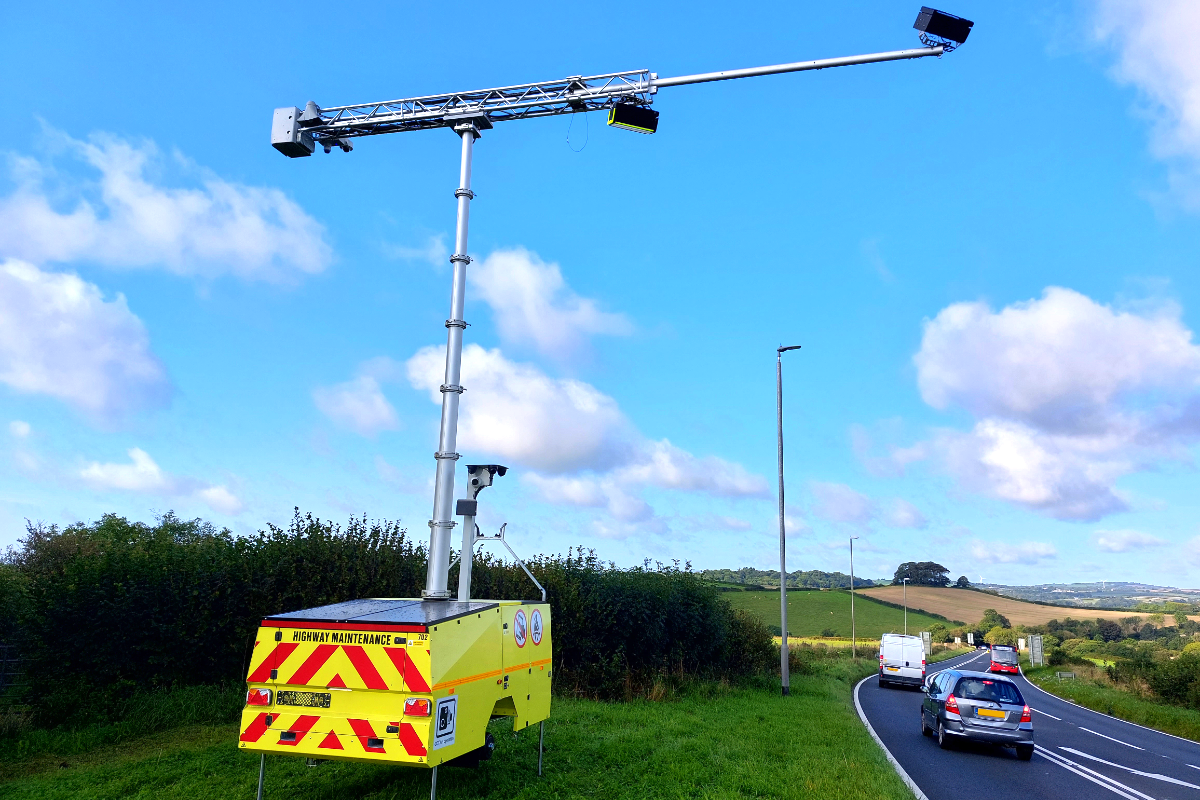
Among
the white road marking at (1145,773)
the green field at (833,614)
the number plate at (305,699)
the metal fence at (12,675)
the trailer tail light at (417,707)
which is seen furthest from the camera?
the green field at (833,614)

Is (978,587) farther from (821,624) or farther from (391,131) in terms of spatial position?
(391,131)

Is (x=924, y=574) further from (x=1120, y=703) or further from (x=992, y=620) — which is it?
(x=1120, y=703)

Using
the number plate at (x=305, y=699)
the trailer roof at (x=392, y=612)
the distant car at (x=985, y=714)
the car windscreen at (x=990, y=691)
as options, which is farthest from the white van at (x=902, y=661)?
the number plate at (x=305, y=699)

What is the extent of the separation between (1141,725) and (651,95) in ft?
98.5

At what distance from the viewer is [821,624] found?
84562mm

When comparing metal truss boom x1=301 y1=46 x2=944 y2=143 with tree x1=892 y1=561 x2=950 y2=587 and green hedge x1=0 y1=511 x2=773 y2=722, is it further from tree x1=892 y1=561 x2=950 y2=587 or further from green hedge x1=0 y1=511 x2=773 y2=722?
tree x1=892 y1=561 x2=950 y2=587

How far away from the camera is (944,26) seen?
10.7 meters

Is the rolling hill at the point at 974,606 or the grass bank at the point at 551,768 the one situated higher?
the grass bank at the point at 551,768

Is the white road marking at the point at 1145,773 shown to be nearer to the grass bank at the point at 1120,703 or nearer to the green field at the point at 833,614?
the grass bank at the point at 1120,703

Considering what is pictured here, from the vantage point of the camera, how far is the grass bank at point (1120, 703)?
2647 cm

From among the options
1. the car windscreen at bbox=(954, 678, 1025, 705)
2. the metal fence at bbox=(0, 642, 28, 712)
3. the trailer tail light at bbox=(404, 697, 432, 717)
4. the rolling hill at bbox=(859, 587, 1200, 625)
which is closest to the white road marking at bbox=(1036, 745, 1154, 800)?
the car windscreen at bbox=(954, 678, 1025, 705)

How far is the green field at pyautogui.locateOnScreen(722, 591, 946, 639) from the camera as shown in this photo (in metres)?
79.8

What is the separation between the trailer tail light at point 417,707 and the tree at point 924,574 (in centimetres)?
12776

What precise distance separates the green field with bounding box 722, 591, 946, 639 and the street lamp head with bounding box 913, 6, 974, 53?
63794 mm
